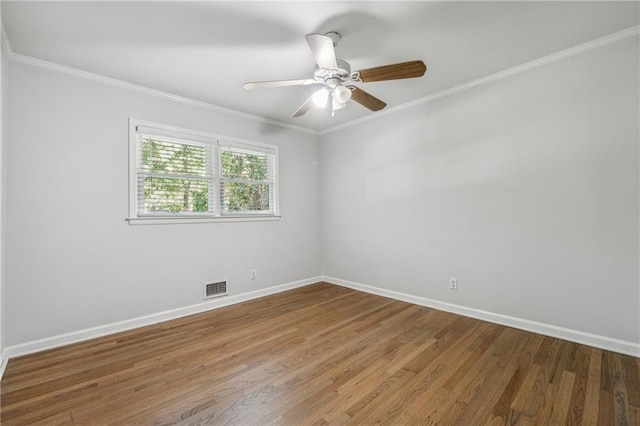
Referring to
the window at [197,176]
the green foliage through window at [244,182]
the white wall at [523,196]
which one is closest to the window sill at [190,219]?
the window at [197,176]

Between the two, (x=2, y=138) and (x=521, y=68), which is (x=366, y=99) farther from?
(x=2, y=138)

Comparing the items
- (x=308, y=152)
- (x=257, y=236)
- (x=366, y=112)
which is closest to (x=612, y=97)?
(x=366, y=112)

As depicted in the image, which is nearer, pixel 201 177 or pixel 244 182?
pixel 201 177

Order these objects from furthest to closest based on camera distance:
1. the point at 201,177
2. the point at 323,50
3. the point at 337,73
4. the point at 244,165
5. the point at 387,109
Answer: the point at 244,165
the point at 387,109
the point at 201,177
the point at 337,73
the point at 323,50

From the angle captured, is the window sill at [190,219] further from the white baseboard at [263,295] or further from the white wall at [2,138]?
the white baseboard at [263,295]

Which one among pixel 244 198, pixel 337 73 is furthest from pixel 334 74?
pixel 244 198

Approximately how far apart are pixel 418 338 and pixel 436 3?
2707mm

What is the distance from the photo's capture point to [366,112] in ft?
12.8

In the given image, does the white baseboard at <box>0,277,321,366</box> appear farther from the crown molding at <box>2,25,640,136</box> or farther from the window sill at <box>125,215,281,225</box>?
the crown molding at <box>2,25,640,136</box>

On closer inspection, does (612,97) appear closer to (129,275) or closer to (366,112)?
(366,112)

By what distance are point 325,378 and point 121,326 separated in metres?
2.23

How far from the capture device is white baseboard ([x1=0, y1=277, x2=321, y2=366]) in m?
2.37

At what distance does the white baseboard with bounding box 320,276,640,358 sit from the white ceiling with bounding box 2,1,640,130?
2509mm

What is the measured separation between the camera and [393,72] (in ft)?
6.85
